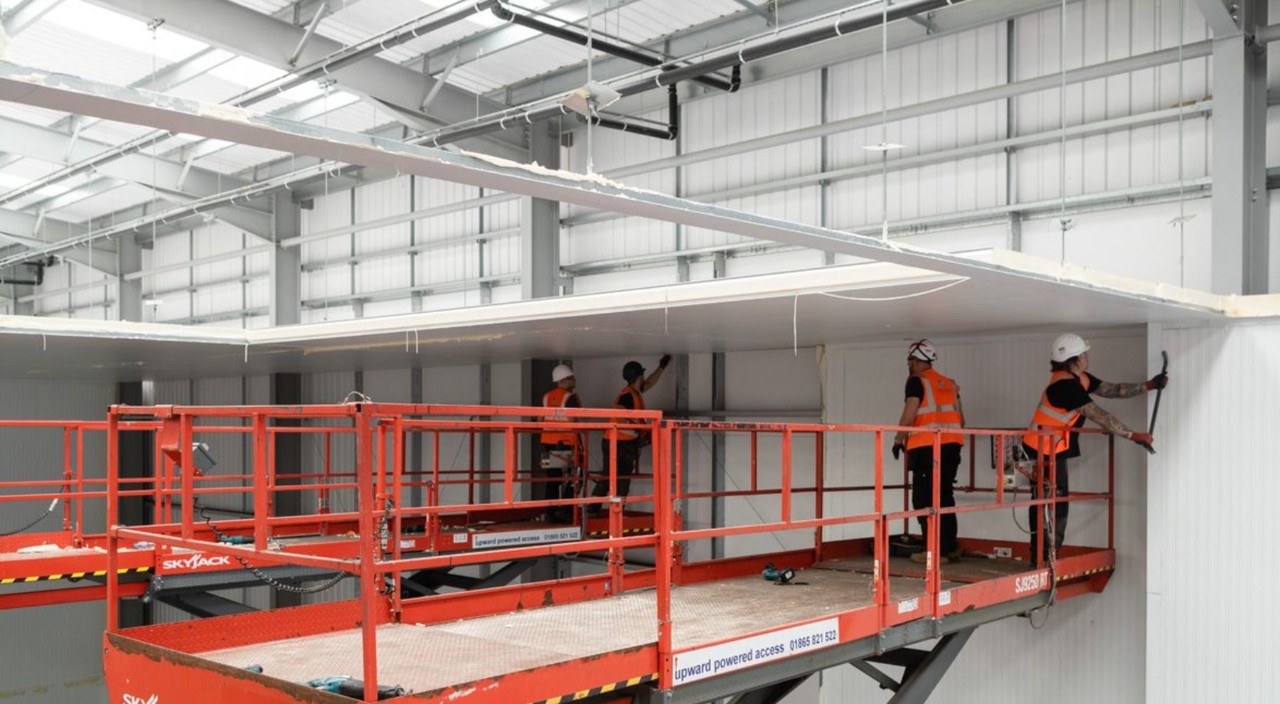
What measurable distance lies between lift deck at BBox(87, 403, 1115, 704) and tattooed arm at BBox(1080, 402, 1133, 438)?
2.25 feet

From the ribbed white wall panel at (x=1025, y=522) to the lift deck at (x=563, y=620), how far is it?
124 cm

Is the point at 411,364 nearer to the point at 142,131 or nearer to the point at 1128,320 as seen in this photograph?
the point at 142,131

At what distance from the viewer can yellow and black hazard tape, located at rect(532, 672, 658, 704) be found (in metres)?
5.35

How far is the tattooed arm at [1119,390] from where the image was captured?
960 cm

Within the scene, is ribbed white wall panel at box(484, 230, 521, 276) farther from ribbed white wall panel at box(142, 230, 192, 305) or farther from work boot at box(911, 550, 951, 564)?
ribbed white wall panel at box(142, 230, 192, 305)

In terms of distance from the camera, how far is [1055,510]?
988 centimetres

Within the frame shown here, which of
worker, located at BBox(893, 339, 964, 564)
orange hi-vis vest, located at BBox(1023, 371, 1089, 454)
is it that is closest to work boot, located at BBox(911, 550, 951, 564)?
worker, located at BBox(893, 339, 964, 564)

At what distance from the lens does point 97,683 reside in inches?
953

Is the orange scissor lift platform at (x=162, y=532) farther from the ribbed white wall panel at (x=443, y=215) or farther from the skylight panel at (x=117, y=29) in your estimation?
the ribbed white wall panel at (x=443, y=215)

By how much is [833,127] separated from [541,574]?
719 cm

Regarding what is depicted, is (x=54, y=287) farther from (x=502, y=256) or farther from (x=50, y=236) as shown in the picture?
(x=502, y=256)

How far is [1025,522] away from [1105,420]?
6.60 feet

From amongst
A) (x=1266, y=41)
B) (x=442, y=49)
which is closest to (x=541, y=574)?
(x=442, y=49)

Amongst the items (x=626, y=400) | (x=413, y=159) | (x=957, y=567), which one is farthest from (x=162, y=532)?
(x=626, y=400)
